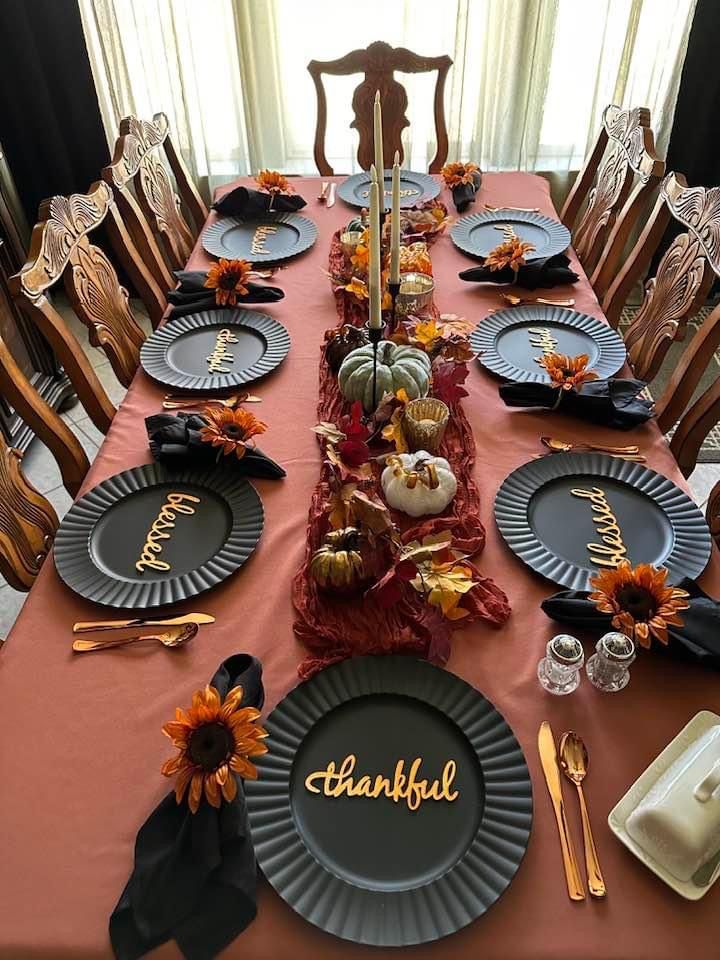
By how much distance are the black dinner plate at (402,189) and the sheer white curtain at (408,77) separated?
0.69 m

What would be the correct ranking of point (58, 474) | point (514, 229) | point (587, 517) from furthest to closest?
point (58, 474) → point (514, 229) → point (587, 517)

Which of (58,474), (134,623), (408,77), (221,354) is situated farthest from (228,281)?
(408,77)

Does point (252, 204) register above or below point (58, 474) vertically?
above

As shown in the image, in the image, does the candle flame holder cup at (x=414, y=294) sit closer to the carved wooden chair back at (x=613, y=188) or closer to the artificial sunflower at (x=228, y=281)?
the artificial sunflower at (x=228, y=281)

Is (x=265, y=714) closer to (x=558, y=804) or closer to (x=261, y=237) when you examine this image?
(x=558, y=804)

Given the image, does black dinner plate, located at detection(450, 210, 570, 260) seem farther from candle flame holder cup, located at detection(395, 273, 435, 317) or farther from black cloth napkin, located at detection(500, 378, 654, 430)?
black cloth napkin, located at detection(500, 378, 654, 430)

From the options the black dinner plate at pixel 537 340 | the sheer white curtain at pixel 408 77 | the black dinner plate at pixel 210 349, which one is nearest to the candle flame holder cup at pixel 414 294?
the black dinner plate at pixel 537 340

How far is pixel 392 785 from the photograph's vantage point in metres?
0.71

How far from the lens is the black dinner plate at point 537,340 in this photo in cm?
125

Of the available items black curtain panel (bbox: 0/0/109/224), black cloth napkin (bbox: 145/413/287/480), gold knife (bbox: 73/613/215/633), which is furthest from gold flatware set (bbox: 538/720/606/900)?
black curtain panel (bbox: 0/0/109/224)

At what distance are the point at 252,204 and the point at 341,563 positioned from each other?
3.91ft

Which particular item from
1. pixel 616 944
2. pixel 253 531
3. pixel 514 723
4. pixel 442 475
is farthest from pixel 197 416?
pixel 616 944

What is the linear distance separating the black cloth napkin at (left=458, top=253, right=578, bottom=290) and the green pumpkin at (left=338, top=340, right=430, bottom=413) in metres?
0.41

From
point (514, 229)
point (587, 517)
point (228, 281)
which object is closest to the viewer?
point (587, 517)
